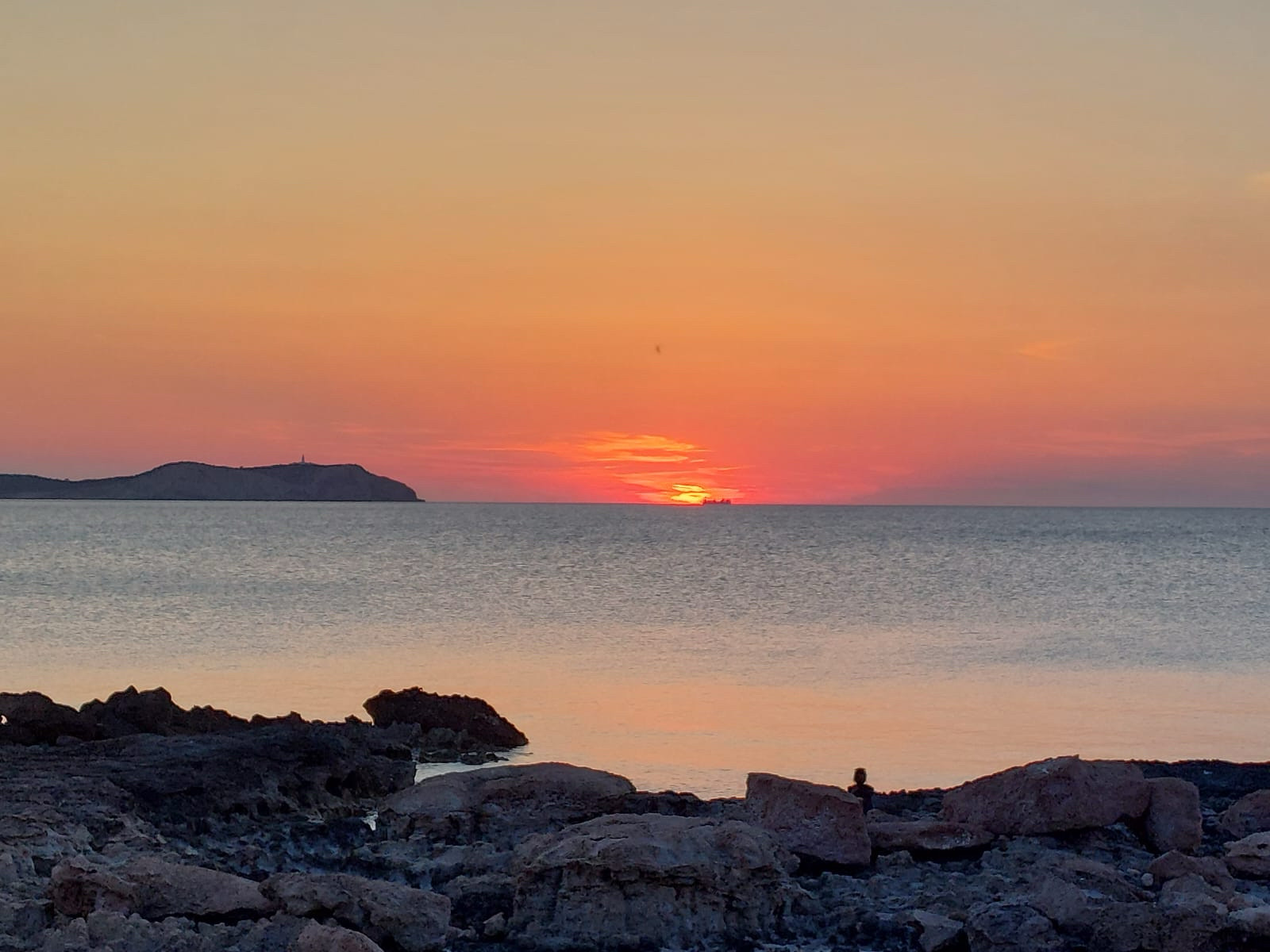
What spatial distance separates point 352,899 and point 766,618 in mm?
32515

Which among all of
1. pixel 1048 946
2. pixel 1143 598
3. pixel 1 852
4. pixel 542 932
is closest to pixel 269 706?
pixel 1 852

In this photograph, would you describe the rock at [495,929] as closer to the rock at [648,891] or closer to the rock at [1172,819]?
the rock at [648,891]

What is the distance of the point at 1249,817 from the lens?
12562 millimetres

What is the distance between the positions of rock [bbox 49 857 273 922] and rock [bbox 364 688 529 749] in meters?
9.47

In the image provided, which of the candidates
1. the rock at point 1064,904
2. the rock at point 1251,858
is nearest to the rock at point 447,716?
the rock at point 1251,858

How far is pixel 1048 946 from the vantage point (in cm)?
880

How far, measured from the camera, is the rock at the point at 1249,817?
1245 centimetres

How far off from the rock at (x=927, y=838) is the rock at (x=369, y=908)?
386 centimetres

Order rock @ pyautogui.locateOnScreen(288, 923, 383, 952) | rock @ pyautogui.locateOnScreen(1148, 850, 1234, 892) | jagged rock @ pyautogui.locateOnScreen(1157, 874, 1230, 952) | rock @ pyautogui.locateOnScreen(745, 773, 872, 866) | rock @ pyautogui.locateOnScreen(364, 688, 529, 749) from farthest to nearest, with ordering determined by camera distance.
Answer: rock @ pyautogui.locateOnScreen(364, 688, 529, 749)
rock @ pyautogui.locateOnScreen(745, 773, 872, 866)
rock @ pyautogui.locateOnScreen(1148, 850, 1234, 892)
jagged rock @ pyautogui.locateOnScreen(1157, 874, 1230, 952)
rock @ pyautogui.locateOnScreen(288, 923, 383, 952)

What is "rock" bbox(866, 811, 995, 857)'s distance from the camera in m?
11.2

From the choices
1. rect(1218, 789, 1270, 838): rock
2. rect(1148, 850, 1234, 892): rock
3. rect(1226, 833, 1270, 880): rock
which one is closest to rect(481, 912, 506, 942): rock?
rect(1148, 850, 1234, 892): rock

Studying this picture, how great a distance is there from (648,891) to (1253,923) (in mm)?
3698

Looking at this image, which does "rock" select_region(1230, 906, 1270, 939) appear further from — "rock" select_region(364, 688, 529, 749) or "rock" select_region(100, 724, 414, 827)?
"rock" select_region(364, 688, 529, 749)

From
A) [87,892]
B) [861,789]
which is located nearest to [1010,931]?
[861,789]
